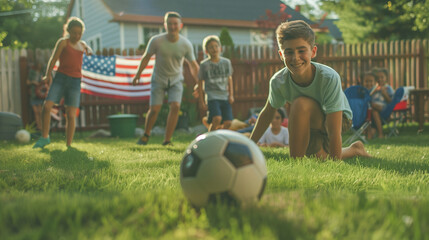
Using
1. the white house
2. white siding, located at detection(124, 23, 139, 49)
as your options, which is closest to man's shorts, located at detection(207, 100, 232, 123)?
the white house

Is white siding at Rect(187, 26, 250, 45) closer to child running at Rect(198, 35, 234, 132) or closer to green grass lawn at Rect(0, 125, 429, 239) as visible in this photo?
child running at Rect(198, 35, 234, 132)

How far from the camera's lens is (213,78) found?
7293 mm

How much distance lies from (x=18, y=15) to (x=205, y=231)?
3827 cm

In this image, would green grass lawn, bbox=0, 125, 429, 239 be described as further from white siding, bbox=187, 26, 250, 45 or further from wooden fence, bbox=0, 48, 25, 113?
white siding, bbox=187, 26, 250, 45

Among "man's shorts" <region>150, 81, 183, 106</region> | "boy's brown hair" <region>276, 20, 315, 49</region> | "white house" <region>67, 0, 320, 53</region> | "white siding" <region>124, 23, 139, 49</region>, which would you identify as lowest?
"man's shorts" <region>150, 81, 183, 106</region>

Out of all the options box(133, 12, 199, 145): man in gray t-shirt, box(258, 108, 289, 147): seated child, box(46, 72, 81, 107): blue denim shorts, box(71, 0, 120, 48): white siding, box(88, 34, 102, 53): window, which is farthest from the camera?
box(88, 34, 102, 53): window

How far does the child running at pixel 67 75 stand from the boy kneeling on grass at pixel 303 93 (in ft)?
13.0

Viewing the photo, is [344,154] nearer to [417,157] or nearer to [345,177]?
[417,157]

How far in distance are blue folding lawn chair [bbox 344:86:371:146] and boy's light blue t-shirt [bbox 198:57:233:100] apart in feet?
7.49

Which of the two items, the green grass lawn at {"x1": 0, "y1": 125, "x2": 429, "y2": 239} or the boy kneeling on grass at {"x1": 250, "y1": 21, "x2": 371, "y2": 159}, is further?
the boy kneeling on grass at {"x1": 250, "y1": 21, "x2": 371, "y2": 159}

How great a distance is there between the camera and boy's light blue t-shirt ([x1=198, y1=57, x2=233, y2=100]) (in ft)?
23.9

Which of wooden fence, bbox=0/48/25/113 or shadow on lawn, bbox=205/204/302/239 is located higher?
wooden fence, bbox=0/48/25/113

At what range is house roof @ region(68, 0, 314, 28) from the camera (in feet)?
65.1

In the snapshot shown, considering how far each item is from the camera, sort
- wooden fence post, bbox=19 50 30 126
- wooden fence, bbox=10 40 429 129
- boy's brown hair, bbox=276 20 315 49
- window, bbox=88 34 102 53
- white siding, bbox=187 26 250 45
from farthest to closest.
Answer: window, bbox=88 34 102 53
white siding, bbox=187 26 250 45
wooden fence, bbox=10 40 429 129
wooden fence post, bbox=19 50 30 126
boy's brown hair, bbox=276 20 315 49
